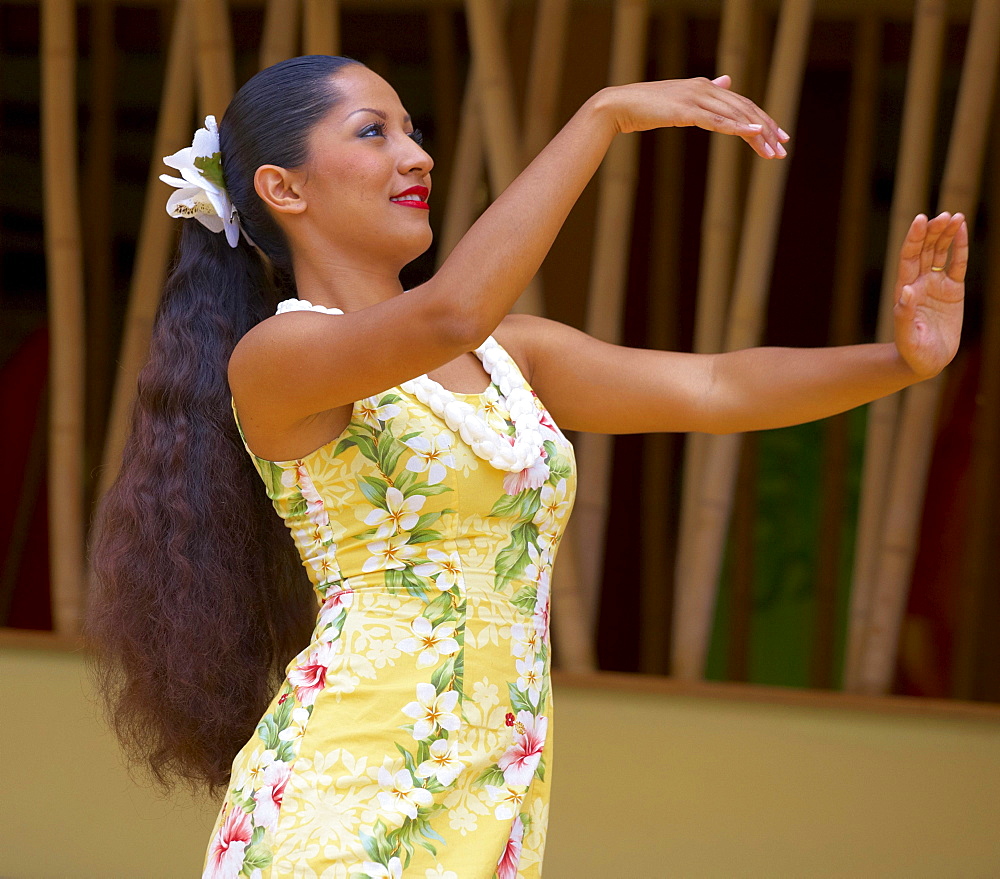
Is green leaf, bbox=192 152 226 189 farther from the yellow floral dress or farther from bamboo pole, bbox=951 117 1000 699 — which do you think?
bamboo pole, bbox=951 117 1000 699

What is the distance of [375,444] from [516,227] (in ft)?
0.95

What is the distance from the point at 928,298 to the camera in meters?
1.40

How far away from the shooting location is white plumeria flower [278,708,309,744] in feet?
4.24

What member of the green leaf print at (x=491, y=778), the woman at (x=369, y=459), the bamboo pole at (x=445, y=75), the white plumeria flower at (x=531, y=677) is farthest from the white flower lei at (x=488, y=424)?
the bamboo pole at (x=445, y=75)

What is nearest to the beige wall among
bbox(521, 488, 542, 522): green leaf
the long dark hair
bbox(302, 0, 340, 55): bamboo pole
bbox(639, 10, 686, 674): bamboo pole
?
bbox(639, 10, 686, 674): bamboo pole

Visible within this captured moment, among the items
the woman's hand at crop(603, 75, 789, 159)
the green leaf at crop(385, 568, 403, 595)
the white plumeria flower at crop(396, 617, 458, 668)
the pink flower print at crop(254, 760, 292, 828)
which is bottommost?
the pink flower print at crop(254, 760, 292, 828)

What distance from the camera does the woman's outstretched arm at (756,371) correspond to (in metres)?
1.39

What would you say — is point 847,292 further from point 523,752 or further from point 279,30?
point 523,752

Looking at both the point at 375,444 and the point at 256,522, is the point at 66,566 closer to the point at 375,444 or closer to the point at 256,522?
the point at 256,522

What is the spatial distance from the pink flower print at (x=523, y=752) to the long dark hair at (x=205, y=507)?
16.3 inches

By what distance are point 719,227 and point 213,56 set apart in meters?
0.96

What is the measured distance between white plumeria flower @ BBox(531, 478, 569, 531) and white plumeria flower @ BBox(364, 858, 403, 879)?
0.38 metres

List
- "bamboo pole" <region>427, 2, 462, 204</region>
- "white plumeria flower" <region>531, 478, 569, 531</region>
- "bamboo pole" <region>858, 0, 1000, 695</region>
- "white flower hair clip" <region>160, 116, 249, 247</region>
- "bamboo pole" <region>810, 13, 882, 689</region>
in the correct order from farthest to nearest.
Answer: "bamboo pole" <region>427, 2, 462, 204</region>, "bamboo pole" <region>810, 13, 882, 689</region>, "bamboo pole" <region>858, 0, 1000, 695</region>, "white flower hair clip" <region>160, 116, 249, 247</region>, "white plumeria flower" <region>531, 478, 569, 531</region>

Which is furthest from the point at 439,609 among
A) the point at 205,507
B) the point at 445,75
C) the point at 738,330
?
the point at 445,75
